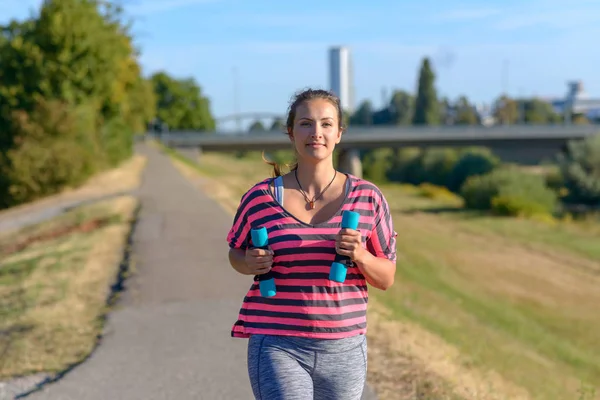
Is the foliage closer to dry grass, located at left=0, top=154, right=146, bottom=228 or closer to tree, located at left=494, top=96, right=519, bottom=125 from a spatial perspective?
dry grass, located at left=0, top=154, right=146, bottom=228

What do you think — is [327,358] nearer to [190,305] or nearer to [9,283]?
[190,305]

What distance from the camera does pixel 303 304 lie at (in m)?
3.16

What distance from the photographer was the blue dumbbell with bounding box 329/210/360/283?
306cm

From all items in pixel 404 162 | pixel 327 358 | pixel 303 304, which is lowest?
pixel 404 162

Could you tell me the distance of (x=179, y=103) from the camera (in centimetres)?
11862

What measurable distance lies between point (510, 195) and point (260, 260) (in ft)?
134

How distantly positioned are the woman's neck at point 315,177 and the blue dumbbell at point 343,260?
0.92 feet

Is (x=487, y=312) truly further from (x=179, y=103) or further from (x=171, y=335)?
(x=179, y=103)

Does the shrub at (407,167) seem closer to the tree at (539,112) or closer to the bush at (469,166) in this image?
the bush at (469,166)

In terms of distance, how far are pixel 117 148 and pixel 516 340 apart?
3018 cm

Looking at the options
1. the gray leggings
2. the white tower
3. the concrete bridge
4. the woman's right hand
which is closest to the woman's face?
the woman's right hand

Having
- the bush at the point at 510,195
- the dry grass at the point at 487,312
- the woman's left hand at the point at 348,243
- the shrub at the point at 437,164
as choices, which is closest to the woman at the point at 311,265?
the woman's left hand at the point at 348,243

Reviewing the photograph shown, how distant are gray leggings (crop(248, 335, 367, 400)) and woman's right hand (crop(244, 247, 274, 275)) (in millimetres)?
294

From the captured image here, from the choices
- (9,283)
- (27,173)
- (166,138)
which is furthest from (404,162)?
(9,283)
